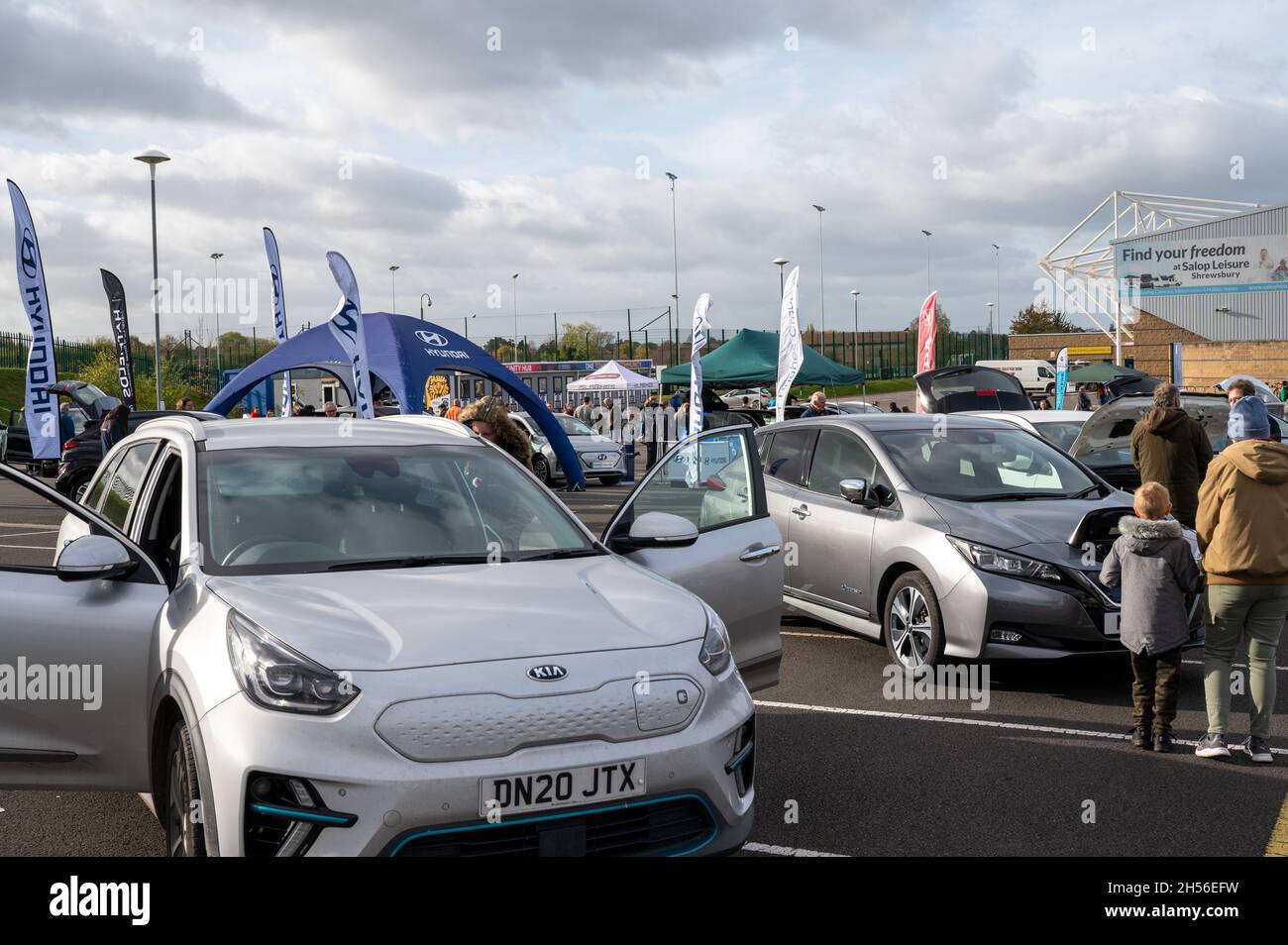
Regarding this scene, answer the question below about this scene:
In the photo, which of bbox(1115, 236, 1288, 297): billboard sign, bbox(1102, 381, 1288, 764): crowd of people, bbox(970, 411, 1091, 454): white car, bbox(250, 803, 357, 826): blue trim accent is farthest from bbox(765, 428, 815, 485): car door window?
bbox(1115, 236, 1288, 297): billboard sign

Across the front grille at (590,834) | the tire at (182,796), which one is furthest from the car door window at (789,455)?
the tire at (182,796)

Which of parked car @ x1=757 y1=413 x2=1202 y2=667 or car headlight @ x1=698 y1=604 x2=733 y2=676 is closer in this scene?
car headlight @ x1=698 y1=604 x2=733 y2=676

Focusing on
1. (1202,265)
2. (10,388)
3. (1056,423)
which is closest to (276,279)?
(1056,423)

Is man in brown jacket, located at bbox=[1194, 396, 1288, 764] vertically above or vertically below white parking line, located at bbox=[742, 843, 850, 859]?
above

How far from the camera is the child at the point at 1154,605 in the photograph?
18.4 feet

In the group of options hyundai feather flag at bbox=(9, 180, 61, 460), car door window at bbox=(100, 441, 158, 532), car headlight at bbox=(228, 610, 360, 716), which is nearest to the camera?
car headlight at bbox=(228, 610, 360, 716)

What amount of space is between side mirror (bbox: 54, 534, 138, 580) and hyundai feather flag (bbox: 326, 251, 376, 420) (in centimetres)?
995

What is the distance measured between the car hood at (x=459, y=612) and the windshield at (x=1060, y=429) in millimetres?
9366

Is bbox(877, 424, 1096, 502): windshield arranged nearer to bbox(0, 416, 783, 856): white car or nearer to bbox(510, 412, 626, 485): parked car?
bbox(0, 416, 783, 856): white car

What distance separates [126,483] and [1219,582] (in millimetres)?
5162

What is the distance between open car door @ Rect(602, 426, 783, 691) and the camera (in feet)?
16.2

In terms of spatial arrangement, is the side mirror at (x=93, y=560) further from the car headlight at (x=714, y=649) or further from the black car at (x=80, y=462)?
the black car at (x=80, y=462)
